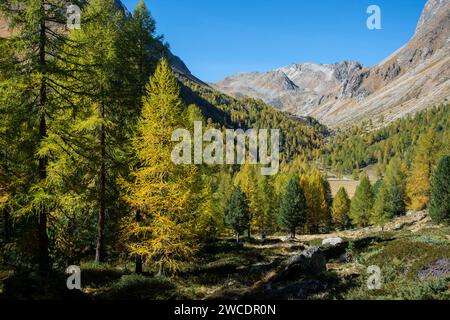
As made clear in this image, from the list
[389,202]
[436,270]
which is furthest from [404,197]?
[436,270]

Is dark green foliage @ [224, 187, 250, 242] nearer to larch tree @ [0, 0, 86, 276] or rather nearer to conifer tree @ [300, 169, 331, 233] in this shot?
conifer tree @ [300, 169, 331, 233]

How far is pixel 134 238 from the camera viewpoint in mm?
20141

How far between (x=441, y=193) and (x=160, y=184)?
4061cm

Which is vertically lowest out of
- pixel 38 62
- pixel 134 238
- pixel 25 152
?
pixel 134 238

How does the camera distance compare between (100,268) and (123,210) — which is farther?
(123,210)

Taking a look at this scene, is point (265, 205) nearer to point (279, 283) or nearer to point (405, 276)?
point (279, 283)

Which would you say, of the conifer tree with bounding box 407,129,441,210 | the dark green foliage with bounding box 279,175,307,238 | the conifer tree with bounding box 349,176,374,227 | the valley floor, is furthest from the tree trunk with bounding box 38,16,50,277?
the conifer tree with bounding box 349,176,374,227

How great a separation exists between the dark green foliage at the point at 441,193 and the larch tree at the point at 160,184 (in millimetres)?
38382

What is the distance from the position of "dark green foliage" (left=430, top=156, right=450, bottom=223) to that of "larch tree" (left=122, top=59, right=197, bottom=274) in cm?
3838

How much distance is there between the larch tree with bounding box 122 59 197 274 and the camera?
58.2ft
